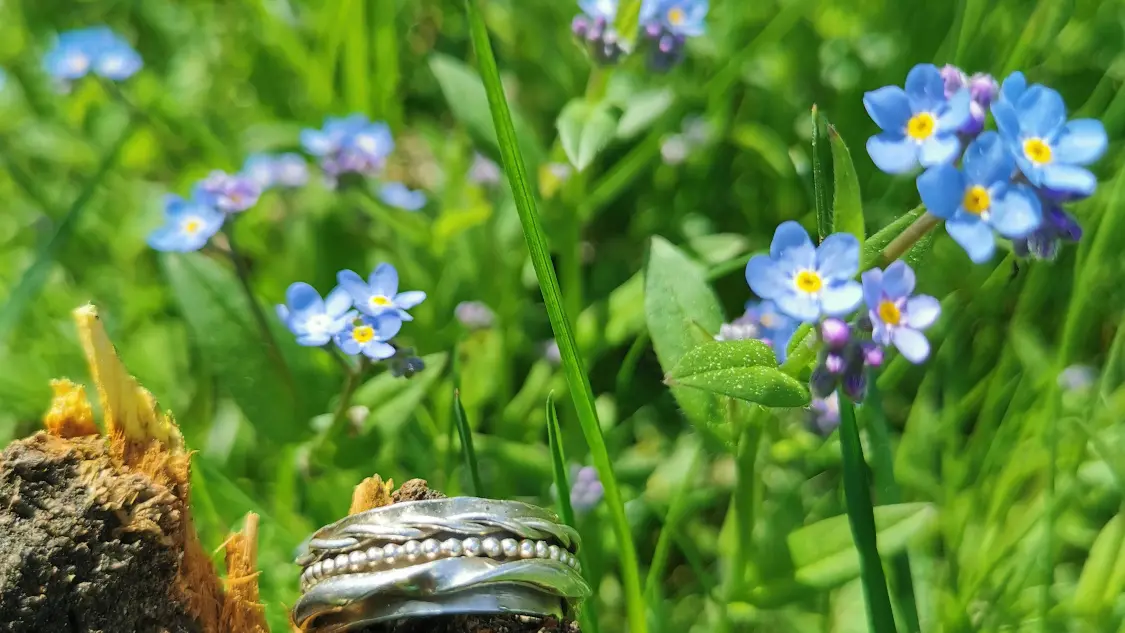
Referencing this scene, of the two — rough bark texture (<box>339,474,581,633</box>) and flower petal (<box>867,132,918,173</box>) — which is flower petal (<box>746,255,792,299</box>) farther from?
rough bark texture (<box>339,474,581,633</box>)

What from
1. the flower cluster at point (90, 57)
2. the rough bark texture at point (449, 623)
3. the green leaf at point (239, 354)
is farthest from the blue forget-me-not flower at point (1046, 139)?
the flower cluster at point (90, 57)

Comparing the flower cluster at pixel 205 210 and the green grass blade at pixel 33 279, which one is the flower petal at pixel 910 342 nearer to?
the flower cluster at pixel 205 210

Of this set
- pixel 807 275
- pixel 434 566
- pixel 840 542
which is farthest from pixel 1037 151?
pixel 434 566

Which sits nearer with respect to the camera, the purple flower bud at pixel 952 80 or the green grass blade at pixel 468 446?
the purple flower bud at pixel 952 80

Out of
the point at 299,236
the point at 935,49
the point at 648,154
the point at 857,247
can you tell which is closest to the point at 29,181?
the point at 299,236

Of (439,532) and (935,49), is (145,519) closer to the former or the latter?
(439,532)

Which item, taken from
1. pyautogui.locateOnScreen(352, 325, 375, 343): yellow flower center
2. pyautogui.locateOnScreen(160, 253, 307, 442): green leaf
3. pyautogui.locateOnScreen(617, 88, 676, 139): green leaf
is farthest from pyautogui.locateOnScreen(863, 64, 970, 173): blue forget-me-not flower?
pyautogui.locateOnScreen(160, 253, 307, 442): green leaf
